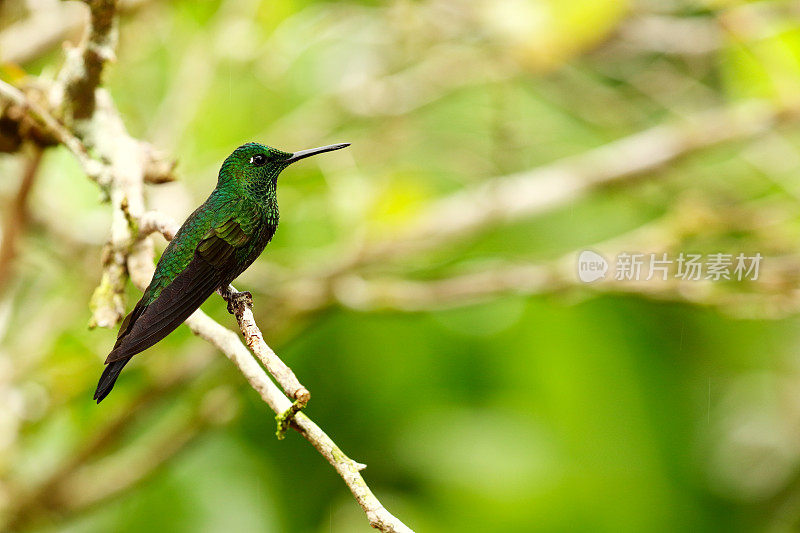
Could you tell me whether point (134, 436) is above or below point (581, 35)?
below

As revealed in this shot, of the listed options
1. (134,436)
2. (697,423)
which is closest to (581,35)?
(134,436)

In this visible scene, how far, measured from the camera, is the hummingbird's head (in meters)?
0.37

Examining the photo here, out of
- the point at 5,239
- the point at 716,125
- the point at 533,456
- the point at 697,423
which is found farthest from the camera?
the point at 697,423

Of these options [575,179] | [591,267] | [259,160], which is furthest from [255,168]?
[575,179]

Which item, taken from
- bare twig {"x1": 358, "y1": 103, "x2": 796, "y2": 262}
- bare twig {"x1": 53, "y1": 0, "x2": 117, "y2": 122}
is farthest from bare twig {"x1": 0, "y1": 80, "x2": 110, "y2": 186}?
bare twig {"x1": 358, "y1": 103, "x2": 796, "y2": 262}

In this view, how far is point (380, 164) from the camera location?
3.97ft

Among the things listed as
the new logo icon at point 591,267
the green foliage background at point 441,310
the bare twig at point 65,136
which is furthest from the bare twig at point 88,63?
the new logo icon at point 591,267

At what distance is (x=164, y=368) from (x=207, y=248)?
0.73 metres

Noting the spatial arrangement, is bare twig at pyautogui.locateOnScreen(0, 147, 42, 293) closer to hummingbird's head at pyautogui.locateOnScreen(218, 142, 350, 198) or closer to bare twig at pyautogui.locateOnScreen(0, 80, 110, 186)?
bare twig at pyautogui.locateOnScreen(0, 80, 110, 186)

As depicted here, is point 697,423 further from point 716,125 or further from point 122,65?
point 122,65

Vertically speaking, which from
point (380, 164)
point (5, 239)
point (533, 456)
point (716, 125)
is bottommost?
point (533, 456)

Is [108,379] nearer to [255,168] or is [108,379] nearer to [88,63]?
[255,168]

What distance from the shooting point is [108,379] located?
12.0 inches

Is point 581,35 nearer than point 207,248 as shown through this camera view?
No
